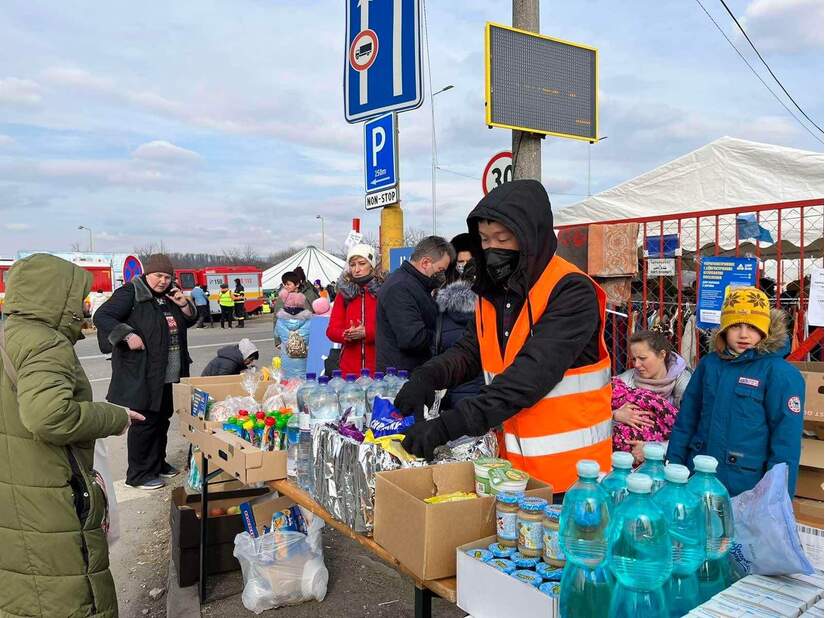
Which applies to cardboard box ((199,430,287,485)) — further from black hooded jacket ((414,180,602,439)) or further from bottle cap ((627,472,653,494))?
bottle cap ((627,472,653,494))

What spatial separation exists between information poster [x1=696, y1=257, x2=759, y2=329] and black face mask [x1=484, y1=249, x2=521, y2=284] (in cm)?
281

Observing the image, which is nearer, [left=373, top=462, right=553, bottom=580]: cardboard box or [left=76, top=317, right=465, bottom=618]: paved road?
[left=373, top=462, right=553, bottom=580]: cardboard box

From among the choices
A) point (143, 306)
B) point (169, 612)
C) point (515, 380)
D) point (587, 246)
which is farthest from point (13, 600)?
point (587, 246)

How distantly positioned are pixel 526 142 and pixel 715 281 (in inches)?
68.0

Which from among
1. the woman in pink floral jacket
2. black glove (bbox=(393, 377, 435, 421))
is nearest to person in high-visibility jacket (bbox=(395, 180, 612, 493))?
black glove (bbox=(393, 377, 435, 421))

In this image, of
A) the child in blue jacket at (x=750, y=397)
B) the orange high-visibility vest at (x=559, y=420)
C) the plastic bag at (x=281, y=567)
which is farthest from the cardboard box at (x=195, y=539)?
the child in blue jacket at (x=750, y=397)

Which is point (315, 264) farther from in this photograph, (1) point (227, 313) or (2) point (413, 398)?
(2) point (413, 398)

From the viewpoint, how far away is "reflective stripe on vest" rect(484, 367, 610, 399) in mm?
2025

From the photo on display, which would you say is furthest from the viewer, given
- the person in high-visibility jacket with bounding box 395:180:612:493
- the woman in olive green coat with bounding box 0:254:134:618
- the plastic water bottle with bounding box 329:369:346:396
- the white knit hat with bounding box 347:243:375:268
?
the white knit hat with bounding box 347:243:375:268

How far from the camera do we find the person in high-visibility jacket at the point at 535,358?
1.95m

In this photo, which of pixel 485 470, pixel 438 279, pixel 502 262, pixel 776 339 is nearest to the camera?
pixel 485 470

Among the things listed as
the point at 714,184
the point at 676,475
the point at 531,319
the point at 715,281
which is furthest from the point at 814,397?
the point at 714,184

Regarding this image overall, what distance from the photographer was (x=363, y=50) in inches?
199

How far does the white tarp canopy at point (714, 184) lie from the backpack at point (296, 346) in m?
3.41
